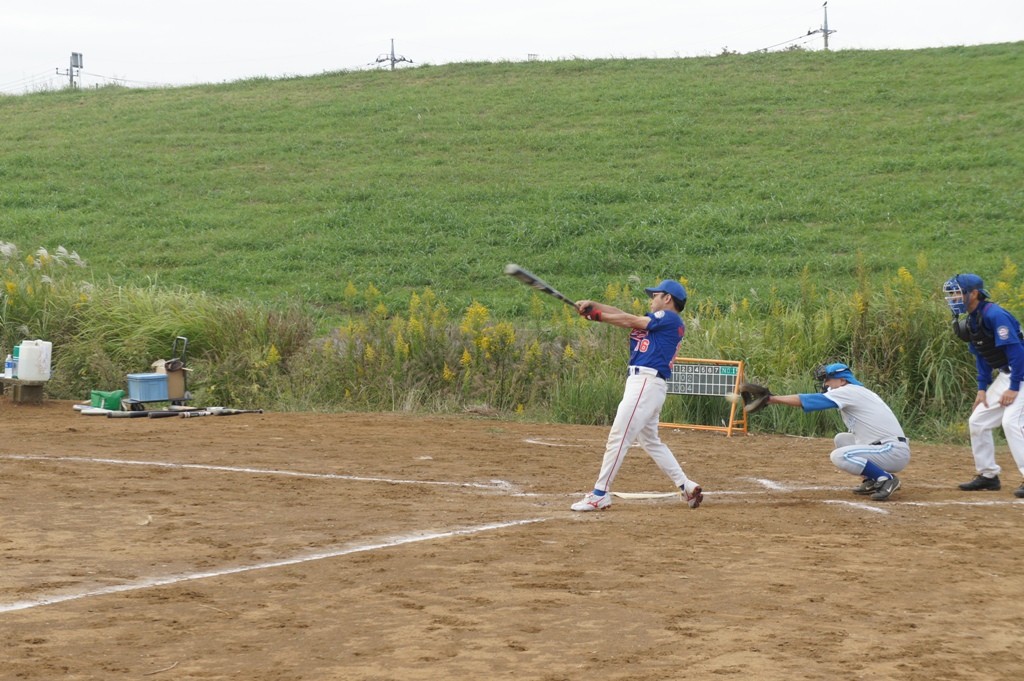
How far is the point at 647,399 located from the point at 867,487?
239 cm

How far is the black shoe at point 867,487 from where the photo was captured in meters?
9.82

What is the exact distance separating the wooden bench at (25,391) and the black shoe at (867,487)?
38.8ft

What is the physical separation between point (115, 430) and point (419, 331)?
187 inches

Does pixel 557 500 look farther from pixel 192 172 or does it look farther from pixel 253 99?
pixel 253 99

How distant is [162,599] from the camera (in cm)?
619

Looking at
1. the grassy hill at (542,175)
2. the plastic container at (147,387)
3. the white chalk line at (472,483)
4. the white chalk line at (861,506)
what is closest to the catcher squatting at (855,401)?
the white chalk line at (861,506)

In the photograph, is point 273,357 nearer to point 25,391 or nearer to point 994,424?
point 25,391

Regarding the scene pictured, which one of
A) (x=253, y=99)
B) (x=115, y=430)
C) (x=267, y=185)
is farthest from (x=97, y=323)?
(x=253, y=99)

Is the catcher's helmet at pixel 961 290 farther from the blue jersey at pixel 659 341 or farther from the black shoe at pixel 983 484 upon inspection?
the blue jersey at pixel 659 341

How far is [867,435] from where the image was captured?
9.96 m

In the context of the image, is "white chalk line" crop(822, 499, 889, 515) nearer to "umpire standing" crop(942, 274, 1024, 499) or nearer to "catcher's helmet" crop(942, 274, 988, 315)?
"umpire standing" crop(942, 274, 1024, 499)

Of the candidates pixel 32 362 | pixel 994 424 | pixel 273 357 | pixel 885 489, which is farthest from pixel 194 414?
pixel 994 424

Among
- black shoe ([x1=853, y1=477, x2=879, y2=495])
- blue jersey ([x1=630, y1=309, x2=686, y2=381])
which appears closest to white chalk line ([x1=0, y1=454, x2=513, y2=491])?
blue jersey ([x1=630, y1=309, x2=686, y2=381])

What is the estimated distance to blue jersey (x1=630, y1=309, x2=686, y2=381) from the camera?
358 inches
